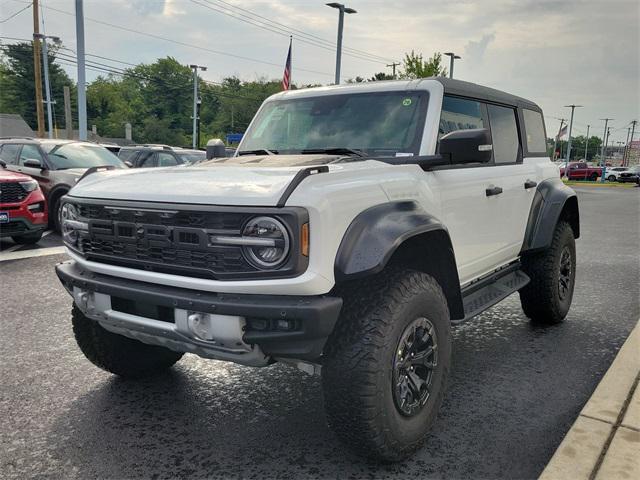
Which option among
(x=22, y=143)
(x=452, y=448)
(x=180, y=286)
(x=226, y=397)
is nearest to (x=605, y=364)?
(x=452, y=448)

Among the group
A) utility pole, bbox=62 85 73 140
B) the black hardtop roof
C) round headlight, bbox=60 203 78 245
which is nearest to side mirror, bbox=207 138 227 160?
round headlight, bbox=60 203 78 245

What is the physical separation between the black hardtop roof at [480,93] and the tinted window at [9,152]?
9679 millimetres

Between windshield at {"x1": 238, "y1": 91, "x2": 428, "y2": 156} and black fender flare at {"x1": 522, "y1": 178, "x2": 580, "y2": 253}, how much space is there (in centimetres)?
168

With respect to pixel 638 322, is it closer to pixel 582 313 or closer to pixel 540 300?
pixel 582 313

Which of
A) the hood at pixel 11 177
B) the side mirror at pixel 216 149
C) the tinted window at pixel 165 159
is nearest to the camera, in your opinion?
the side mirror at pixel 216 149

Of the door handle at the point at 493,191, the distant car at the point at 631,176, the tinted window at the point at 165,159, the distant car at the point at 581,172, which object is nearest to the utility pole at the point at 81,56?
the tinted window at the point at 165,159

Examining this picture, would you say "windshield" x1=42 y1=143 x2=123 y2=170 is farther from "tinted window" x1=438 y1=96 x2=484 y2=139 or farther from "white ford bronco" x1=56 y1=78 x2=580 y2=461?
"tinted window" x1=438 y1=96 x2=484 y2=139

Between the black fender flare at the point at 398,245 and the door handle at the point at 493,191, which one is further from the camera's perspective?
the door handle at the point at 493,191

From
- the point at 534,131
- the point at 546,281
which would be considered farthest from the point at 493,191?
the point at 534,131

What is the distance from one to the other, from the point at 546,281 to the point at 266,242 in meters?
3.18

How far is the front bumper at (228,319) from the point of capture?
7.38 feet

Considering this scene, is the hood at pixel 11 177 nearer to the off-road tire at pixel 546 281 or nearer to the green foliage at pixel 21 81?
the off-road tire at pixel 546 281

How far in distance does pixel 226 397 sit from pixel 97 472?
3.14ft

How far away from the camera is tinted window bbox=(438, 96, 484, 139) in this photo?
3549 millimetres
